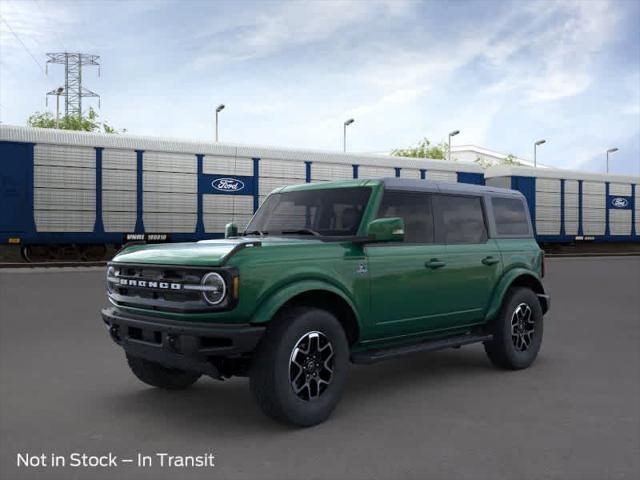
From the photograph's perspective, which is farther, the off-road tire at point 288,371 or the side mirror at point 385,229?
the side mirror at point 385,229

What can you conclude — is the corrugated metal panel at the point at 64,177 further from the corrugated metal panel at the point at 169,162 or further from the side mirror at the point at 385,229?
the side mirror at the point at 385,229

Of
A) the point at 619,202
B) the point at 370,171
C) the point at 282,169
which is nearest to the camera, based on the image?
the point at 282,169

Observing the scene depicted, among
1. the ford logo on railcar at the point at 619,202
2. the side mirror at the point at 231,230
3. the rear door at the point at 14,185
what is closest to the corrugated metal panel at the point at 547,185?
the ford logo on railcar at the point at 619,202

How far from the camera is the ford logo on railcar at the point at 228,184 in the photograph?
24062 millimetres

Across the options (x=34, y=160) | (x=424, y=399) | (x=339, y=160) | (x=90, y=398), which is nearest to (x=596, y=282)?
(x=339, y=160)

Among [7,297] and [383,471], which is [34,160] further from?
[383,471]

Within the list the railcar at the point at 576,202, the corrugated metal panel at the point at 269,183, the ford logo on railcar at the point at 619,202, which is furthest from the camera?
the ford logo on railcar at the point at 619,202

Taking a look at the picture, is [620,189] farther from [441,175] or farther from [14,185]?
[14,185]

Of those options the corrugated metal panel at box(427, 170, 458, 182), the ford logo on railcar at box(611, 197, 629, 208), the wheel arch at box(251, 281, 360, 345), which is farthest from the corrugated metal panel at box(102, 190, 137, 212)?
the ford logo on railcar at box(611, 197, 629, 208)

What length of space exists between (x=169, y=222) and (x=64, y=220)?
141 inches

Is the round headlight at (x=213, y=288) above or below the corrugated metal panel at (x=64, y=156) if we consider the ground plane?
below

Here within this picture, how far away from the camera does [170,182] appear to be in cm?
2325

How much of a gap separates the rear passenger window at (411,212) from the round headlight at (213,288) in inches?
70.0

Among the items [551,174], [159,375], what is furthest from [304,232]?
[551,174]
